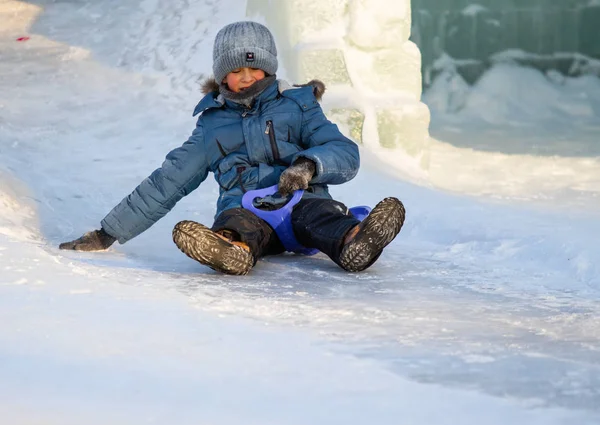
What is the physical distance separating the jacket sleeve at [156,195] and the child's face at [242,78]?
192mm

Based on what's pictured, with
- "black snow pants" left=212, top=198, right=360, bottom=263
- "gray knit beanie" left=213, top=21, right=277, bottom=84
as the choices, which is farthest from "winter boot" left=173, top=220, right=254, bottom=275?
"gray knit beanie" left=213, top=21, right=277, bottom=84

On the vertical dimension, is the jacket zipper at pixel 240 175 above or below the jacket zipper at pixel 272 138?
below

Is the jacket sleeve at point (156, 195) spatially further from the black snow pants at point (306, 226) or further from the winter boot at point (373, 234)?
the winter boot at point (373, 234)

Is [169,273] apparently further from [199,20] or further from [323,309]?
[199,20]

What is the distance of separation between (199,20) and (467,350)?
3821mm

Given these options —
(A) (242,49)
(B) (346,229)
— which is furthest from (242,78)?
(B) (346,229)

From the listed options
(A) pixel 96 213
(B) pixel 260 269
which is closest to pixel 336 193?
(A) pixel 96 213

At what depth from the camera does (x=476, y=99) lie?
850 centimetres

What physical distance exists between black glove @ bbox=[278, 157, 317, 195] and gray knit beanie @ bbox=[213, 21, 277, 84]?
43 cm

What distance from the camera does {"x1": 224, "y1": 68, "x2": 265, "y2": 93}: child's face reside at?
11.6ft

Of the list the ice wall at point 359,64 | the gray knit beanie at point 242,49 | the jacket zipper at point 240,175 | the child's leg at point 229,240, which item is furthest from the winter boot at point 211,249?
the ice wall at point 359,64

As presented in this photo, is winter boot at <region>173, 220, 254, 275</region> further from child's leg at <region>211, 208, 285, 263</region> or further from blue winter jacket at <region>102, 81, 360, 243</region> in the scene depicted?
blue winter jacket at <region>102, 81, 360, 243</region>

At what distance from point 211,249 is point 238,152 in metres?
0.55

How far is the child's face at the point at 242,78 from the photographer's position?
11.6ft
